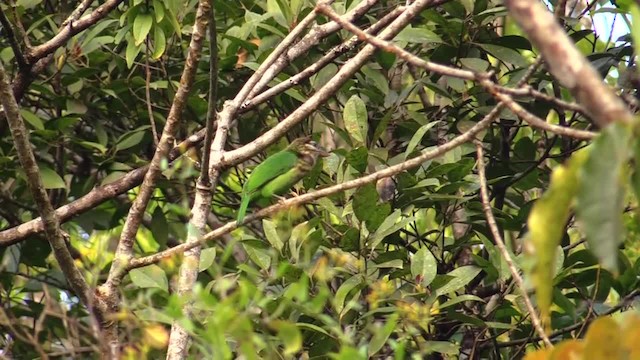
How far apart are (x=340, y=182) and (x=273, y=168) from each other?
0.71 ft

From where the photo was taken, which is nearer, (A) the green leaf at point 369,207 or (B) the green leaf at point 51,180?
(A) the green leaf at point 369,207

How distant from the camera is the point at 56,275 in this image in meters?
3.68

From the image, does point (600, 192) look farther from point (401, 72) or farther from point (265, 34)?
point (401, 72)

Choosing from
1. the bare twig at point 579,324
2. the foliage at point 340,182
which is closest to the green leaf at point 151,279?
the foliage at point 340,182

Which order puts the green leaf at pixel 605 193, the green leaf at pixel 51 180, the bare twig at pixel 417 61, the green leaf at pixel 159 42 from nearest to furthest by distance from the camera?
1. the green leaf at pixel 605 193
2. the bare twig at pixel 417 61
3. the green leaf at pixel 159 42
4. the green leaf at pixel 51 180

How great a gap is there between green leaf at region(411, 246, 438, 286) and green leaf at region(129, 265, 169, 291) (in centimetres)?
56

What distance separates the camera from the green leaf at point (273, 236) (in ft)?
7.83

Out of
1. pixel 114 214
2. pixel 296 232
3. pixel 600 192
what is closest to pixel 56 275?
pixel 114 214

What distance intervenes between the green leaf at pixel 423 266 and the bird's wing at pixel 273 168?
0.38m

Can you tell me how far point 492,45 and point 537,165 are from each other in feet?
1.11

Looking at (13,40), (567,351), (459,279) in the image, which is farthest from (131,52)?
(567,351)

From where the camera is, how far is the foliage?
2.26 metres

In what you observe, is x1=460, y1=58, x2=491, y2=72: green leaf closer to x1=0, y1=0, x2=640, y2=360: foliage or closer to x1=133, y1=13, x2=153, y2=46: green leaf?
x1=0, y1=0, x2=640, y2=360: foliage

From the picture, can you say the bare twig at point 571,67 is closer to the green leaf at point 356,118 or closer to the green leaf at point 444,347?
the green leaf at point 444,347
